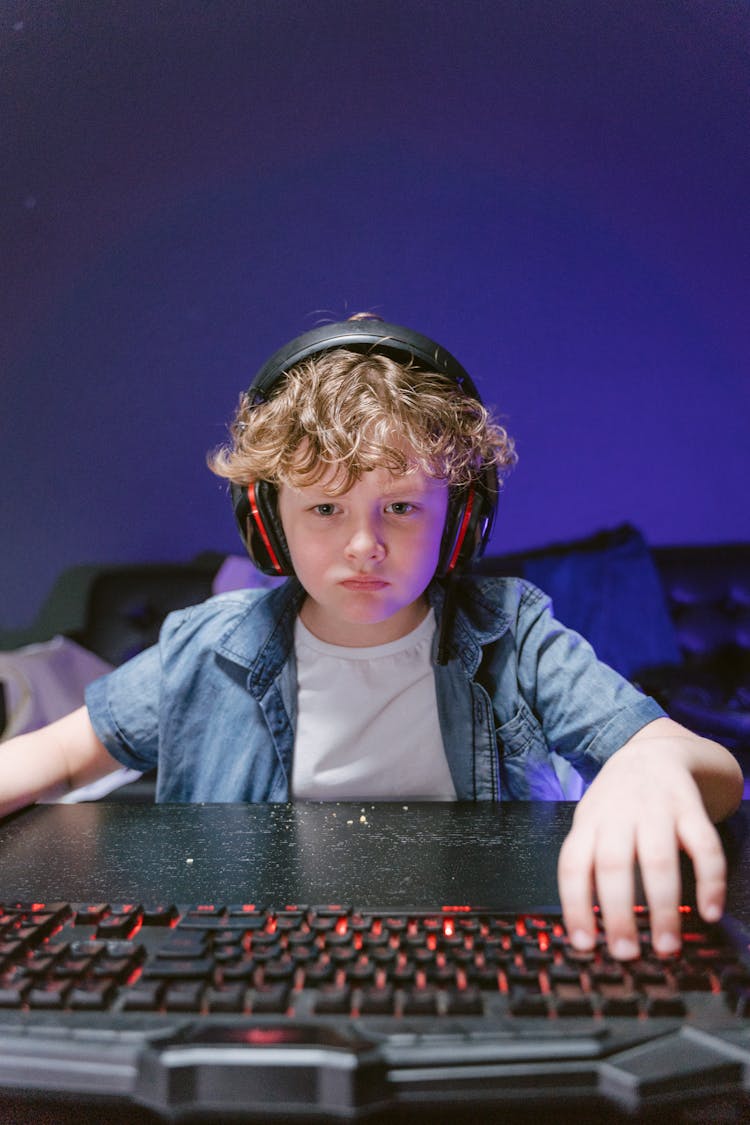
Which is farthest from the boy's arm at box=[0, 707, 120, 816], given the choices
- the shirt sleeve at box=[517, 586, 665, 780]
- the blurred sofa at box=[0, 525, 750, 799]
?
the blurred sofa at box=[0, 525, 750, 799]

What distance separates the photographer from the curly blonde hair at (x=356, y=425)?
0.88 m

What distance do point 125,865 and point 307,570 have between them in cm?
34

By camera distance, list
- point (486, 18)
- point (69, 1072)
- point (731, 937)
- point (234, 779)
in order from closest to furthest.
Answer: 1. point (69, 1072)
2. point (731, 937)
3. point (234, 779)
4. point (486, 18)

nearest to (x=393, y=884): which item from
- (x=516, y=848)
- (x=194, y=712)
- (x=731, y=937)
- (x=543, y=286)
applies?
(x=516, y=848)

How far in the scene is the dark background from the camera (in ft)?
7.32

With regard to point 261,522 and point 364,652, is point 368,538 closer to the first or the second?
point 261,522

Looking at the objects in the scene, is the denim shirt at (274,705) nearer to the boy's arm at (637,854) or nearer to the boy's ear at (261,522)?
the boy's ear at (261,522)

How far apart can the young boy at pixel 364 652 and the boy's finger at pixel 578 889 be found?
141 millimetres

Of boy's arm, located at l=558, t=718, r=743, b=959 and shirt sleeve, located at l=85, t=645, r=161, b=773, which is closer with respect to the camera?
boy's arm, located at l=558, t=718, r=743, b=959

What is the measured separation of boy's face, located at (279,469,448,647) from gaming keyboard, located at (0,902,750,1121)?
42cm

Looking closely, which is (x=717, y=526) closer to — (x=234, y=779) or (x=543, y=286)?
(x=543, y=286)

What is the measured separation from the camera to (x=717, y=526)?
97.5 inches

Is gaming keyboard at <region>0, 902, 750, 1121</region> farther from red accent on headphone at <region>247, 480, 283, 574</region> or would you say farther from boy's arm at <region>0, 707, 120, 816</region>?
red accent on headphone at <region>247, 480, 283, 574</region>

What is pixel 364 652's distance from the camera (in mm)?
1109
